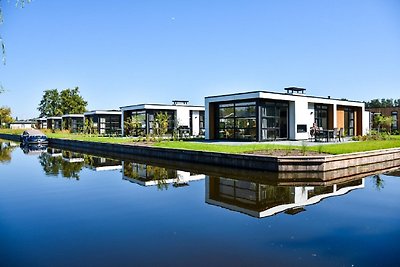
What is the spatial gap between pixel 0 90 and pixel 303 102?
21818 mm

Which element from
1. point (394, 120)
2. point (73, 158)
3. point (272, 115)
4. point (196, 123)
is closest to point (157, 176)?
point (73, 158)

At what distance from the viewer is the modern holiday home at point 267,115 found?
22.3 meters

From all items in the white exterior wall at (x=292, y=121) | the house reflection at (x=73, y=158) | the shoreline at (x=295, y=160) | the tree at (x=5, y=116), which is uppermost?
the tree at (x=5, y=116)

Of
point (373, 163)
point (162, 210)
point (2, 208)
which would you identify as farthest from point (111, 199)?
point (373, 163)

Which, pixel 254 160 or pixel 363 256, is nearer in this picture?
pixel 363 256

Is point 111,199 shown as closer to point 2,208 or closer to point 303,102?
point 2,208

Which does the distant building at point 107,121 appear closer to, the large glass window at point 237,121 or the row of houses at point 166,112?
the row of houses at point 166,112

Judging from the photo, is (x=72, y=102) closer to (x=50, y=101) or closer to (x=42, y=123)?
(x=42, y=123)

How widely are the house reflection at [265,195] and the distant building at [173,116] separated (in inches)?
814

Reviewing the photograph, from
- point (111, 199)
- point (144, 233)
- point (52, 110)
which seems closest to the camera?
point (144, 233)

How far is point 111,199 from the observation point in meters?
9.61

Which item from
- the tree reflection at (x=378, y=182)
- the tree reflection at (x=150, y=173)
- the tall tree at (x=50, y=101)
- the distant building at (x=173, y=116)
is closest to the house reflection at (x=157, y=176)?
the tree reflection at (x=150, y=173)

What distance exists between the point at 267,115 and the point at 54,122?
48829 mm

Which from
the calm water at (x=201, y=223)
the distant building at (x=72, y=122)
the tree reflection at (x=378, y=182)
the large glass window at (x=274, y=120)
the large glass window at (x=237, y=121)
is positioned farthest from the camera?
the distant building at (x=72, y=122)
